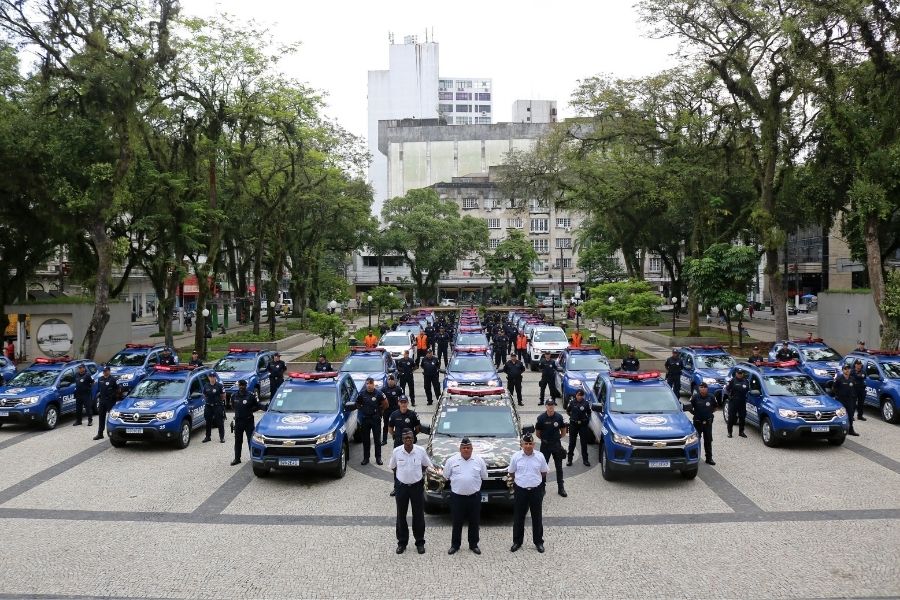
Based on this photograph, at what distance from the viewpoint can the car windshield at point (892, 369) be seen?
56.2 feet

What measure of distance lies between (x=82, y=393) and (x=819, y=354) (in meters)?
20.6

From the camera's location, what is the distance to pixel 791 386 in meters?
14.7

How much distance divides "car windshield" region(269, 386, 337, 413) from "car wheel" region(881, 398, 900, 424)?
42.1ft

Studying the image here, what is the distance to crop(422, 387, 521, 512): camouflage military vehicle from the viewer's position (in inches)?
378

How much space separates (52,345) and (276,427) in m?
21.8

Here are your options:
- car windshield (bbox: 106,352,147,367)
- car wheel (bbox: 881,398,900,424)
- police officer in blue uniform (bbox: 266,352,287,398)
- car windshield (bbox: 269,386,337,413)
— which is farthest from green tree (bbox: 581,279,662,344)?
car windshield (bbox: 269,386,337,413)

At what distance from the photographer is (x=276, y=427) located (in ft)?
39.1

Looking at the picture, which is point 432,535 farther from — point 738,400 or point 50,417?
point 50,417

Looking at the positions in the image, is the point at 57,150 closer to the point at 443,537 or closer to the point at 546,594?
the point at 443,537

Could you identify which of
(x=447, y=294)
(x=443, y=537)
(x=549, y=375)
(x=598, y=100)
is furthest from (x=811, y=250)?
(x=443, y=537)

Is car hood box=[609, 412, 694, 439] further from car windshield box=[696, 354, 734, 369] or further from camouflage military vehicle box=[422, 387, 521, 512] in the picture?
car windshield box=[696, 354, 734, 369]

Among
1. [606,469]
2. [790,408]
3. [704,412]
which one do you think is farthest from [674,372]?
[606,469]

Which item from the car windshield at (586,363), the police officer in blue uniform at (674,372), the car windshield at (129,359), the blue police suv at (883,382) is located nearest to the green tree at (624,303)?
the police officer in blue uniform at (674,372)

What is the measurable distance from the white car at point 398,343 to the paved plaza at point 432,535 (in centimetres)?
1233
